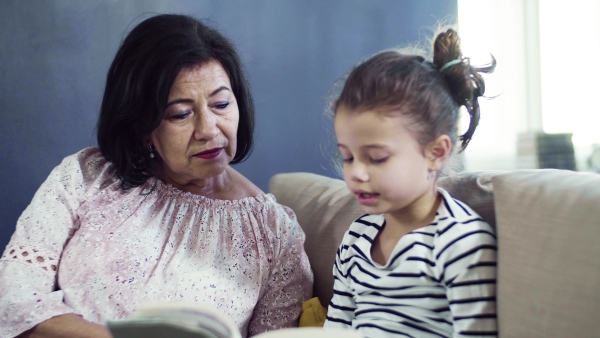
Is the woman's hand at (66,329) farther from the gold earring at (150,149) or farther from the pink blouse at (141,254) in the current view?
the gold earring at (150,149)

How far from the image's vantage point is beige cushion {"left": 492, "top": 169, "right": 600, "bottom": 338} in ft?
3.44

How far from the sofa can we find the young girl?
5cm

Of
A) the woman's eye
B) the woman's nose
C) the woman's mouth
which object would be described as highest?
the woman's eye

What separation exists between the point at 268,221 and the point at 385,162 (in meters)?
0.64

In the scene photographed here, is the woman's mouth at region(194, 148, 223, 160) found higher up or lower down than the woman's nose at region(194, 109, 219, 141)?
lower down

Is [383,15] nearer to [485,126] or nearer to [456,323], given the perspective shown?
[485,126]

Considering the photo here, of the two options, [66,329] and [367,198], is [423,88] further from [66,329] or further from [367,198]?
[66,329]

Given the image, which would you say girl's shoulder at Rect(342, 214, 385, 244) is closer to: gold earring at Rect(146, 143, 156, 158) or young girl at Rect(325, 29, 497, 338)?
young girl at Rect(325, 29, 497, 338)

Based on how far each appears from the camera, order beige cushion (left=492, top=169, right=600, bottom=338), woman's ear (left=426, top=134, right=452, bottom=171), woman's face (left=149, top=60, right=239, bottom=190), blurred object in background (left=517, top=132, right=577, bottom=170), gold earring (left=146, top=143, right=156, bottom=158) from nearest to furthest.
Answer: beige cushion (left=492, top=169, right=600, bottom=338) < woman's ear (left=426, top=134, right=452, bottom=171) < woman's face (left=149, top=60, right=239, bottom=190) < gold earring (left=146, top=143, right=156, bottom=158) < blurred object in background (left=517, top=132, right=577, bottom=170)

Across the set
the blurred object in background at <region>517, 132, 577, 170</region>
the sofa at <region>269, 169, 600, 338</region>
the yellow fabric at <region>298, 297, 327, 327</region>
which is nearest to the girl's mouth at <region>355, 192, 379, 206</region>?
the sofa at <region>269, 169, 600, 338</region>

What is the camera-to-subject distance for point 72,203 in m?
1.67

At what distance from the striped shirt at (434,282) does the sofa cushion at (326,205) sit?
5.9 inches

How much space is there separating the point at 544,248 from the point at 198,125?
93 cm

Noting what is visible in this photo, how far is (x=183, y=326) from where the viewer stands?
0.95 m
